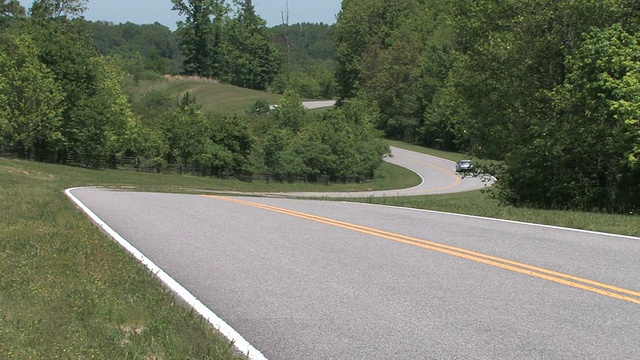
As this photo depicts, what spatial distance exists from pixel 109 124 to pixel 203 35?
2433 inches

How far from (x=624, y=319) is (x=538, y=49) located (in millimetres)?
19690

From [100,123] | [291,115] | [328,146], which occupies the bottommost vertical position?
[328,146]

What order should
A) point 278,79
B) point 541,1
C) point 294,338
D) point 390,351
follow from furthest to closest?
point 278,79 < point 541,1 < point 294,338 < point 390,351

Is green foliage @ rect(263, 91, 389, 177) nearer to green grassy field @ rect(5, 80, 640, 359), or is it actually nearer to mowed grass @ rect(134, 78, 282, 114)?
mowed grass @ rect(134, 78, 282, 114)

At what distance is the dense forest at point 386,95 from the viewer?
67.6ft

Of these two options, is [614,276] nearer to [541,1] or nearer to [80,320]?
[80,320]

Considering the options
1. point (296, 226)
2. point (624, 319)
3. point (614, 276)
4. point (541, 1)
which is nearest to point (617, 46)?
point (541, 1)

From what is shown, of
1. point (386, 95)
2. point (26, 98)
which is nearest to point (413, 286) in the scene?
point (26, 98)

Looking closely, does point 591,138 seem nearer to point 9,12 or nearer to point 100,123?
point 100,123

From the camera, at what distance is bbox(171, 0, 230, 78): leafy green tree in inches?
4151

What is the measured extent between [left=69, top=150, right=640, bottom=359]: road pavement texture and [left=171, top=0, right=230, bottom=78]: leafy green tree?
98.1 m

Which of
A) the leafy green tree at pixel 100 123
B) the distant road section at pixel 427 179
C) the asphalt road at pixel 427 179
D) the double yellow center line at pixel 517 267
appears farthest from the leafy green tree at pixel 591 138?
the leafy green tree at pixel 100 123

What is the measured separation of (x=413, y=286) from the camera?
7109 mm

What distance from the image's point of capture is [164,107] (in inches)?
2968
